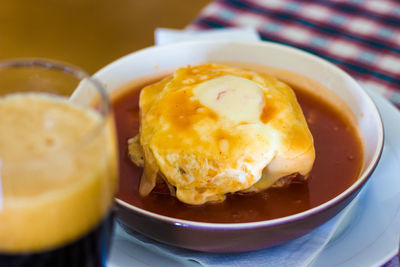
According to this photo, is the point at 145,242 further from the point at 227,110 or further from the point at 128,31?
the point at 128,31

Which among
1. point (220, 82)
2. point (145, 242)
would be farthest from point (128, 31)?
point (145, 242)

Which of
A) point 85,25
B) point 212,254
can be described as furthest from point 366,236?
point 85,25

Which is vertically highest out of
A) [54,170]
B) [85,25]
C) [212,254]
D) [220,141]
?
[54,170]

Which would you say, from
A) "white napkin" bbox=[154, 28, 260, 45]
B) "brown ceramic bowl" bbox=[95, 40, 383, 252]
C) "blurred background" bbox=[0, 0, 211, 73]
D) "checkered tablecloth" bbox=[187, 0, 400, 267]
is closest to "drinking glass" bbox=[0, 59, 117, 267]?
"brown ceramic bowl" bbox=[95, 40, 383, 252]

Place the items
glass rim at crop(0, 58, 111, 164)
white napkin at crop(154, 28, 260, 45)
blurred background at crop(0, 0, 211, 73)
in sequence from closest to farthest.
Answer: glass rim at crop(0, 58, 111, 164) < white napkin at crop(154, 28, 260, 45) < blurred background at crop(0, 0, 211, 73)

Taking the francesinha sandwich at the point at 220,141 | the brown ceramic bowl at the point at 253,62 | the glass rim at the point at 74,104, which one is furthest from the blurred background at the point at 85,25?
the glass rim at the point at 74,104

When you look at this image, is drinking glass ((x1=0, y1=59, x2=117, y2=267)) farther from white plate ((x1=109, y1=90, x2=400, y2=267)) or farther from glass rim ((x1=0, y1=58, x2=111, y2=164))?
white plate ((x1=109, y1=90, x2=400, y2=267))

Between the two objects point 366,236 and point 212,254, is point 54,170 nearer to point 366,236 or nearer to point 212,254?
point 212,254
